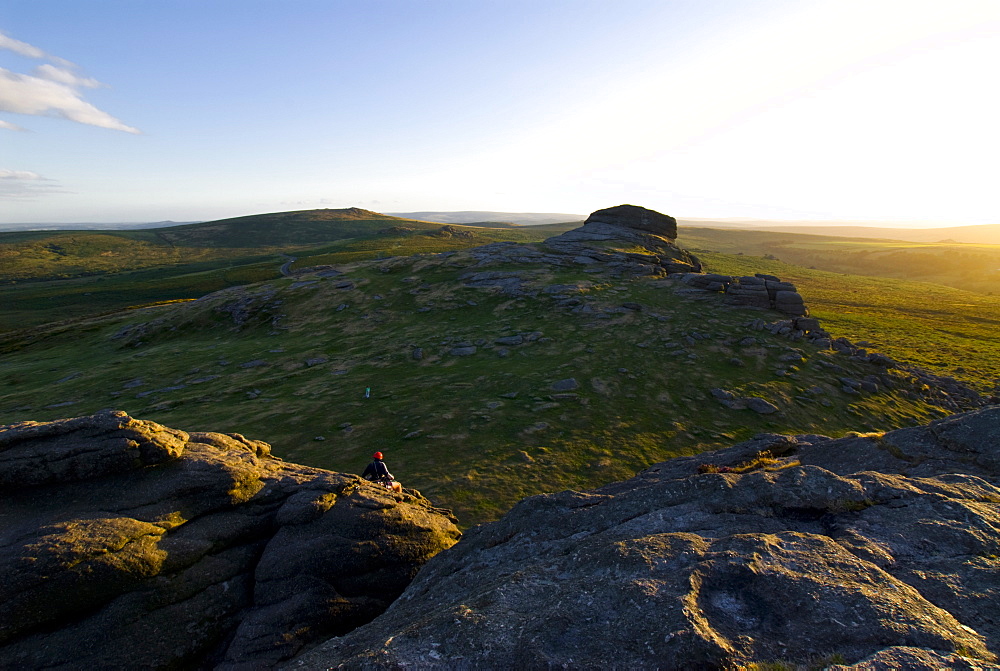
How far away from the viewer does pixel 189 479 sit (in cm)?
1327

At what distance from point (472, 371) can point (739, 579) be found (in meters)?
30.7

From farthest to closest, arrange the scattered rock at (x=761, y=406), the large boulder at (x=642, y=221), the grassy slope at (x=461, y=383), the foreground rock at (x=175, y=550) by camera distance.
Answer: the large boulder at (x=642, y=221), the scattered rock at (x=761, y=406), the grassy slope at (x=461, y=383), the foreground rock at (x=175, y=550)

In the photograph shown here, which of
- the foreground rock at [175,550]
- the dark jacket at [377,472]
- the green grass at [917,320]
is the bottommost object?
the green grass at [917,320]

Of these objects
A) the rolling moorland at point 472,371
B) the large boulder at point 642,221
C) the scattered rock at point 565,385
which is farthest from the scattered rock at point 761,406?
the large boulder at point 642,221

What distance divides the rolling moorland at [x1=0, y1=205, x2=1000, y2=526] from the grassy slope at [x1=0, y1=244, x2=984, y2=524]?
20 centimetres

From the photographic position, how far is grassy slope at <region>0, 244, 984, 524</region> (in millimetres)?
26703

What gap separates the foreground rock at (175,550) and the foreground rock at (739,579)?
6.57 feet

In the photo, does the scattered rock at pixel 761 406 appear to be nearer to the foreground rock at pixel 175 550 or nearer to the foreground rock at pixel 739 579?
the foreground rock at pixel 739 579

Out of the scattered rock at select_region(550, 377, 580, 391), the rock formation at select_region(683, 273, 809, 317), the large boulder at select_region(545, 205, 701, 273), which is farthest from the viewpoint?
the large boulder at select_region(545, 205, 701, 273)

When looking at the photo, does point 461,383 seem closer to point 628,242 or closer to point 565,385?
point 565,385

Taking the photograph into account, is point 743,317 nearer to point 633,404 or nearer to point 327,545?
point 633,404

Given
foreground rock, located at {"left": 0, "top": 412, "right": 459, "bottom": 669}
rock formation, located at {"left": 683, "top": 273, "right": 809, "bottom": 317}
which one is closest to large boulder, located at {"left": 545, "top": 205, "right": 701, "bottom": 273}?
rock formation, located at {"left": 683, "top": 273, "right": 809, "bottom": 317}

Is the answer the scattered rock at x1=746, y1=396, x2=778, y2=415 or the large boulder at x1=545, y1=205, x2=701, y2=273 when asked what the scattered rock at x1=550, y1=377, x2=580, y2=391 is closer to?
the scattered rock at x1=746, y1=396, x2=778, y2=415

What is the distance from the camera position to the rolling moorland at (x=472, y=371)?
27359 millimetres
